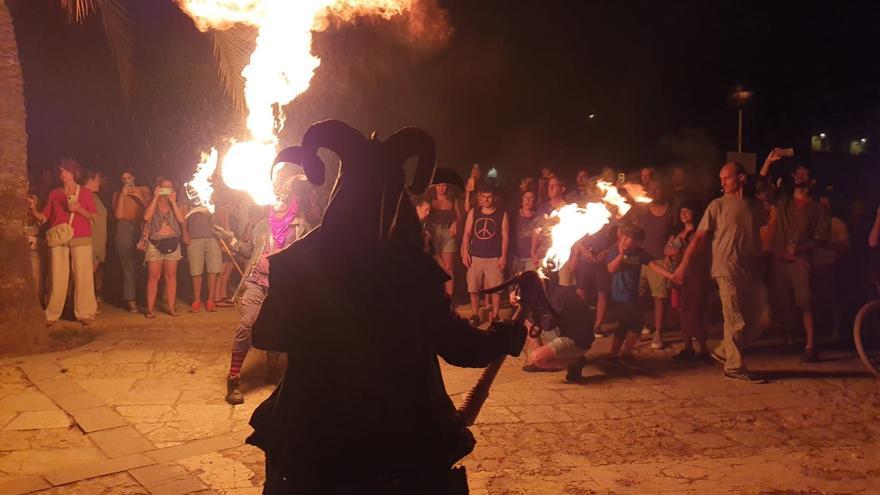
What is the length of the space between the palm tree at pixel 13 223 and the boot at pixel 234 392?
304cm

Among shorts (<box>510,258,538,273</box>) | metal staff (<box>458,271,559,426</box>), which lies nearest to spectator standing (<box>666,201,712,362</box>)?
shorts (<box>510,258,538,273</box>)

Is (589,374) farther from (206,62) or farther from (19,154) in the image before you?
(206,62)

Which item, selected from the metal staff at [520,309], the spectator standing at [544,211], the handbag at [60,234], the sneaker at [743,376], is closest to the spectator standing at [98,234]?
the handbag at [60,234]

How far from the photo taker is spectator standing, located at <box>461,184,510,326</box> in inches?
401

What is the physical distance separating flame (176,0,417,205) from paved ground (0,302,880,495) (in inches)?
80.8

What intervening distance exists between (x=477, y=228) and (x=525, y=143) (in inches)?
460

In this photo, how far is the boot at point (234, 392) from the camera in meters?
6.66

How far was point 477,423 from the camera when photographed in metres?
6.20

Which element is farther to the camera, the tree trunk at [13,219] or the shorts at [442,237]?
the shorts at [442,237]

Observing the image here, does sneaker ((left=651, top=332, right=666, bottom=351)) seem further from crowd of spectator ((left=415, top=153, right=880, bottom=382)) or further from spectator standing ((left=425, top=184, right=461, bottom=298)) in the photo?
spectator standing ((left=425, top=184, right=461, bottom=298))

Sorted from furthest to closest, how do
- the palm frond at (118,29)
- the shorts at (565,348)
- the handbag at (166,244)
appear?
the handbag at (166,244) < the palm frond at (118,29) < the shorts at (565,348)

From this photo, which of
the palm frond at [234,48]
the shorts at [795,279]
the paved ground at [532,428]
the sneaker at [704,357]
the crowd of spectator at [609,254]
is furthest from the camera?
the palm frond at [234,48]

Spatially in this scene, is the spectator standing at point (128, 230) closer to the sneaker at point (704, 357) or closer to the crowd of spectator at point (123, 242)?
the crowd of spectator at point (123, 242)

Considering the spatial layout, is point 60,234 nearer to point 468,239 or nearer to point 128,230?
point 128,230
